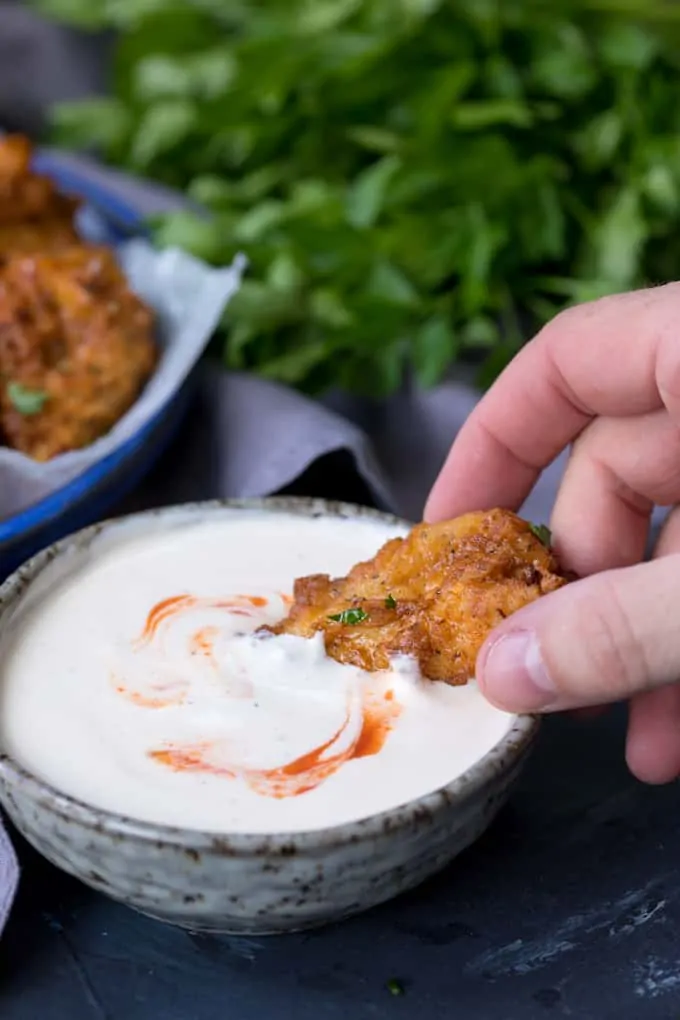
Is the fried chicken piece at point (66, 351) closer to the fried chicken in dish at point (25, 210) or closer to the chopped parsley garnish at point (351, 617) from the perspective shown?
the fried chicken in dish at point (25, 210)

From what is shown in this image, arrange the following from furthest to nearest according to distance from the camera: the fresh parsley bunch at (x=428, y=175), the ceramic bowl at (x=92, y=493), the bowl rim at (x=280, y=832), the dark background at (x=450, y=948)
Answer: the fresh parsley bunch at (x=428, y=175) → the ceramic bowl at (x=92, y=493) → the dark background at (x=450, y=948) → the bowl rim at (x=280, y=832)

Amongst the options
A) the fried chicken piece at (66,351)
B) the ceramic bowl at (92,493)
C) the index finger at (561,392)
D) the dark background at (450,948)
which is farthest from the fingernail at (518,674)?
the fried chicken piece at (66,351)

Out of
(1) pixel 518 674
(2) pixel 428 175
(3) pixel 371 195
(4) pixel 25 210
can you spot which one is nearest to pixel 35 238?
(4) pixel 25 210

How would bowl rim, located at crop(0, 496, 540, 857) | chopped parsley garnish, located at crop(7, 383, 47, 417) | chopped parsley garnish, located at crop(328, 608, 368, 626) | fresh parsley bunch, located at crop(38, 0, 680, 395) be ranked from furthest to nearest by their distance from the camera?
fresh parsley bunch, located at crop(38, 0, 680, 395) → chopped parsley garnish, located at crop(7, 383, 47, 417) → chopped parsley garnish, located at crop(328, 608, 368, 626) → bowl rim, located at crop(0, 496, 540, 857)

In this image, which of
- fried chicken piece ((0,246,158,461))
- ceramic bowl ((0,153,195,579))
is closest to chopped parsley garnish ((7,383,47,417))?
fried chicken piece ((0,246,158,461))

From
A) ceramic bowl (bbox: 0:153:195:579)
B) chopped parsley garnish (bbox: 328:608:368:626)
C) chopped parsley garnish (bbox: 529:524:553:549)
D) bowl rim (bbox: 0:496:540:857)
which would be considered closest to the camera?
bowl rim (bbox: 0:496:540:857)

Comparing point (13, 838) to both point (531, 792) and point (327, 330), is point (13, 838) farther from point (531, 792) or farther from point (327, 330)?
point (327, 330)

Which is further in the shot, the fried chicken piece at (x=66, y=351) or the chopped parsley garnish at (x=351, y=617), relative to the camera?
the fried chicken piece at (x=66, y=351)

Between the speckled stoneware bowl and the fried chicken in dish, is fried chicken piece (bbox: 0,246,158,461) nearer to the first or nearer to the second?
the fried chicken in dish

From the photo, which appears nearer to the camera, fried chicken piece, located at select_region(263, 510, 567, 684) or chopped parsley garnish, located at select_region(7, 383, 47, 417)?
fried chicken piece, located at select_region(263, 510, 567, 684)
